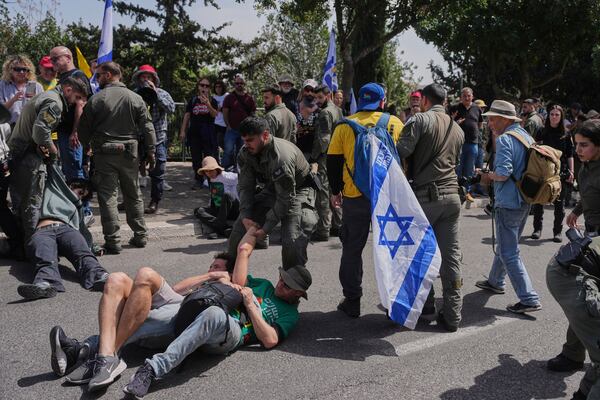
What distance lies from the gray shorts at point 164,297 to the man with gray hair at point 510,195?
2.97m

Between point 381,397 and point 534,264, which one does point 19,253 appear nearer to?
point 381,397

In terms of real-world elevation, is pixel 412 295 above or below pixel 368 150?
below

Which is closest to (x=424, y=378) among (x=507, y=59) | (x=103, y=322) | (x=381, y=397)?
(x=381, y=397)

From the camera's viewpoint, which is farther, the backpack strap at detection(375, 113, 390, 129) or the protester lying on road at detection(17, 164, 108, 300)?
the protester lying on road at detection(17, 164, 108, 300)

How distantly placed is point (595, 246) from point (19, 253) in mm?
5422

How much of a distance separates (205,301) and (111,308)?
62 centimetres

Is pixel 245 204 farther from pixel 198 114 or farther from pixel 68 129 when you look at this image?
pixel 198 114

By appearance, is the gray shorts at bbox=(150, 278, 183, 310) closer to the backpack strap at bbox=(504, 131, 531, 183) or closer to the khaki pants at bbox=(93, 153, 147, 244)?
the khaki pants at bbox=(93, 153, 147, 244)

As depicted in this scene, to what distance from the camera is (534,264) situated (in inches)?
276

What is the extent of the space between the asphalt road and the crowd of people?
0.15 metres

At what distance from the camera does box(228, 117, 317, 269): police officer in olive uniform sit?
4.94 m

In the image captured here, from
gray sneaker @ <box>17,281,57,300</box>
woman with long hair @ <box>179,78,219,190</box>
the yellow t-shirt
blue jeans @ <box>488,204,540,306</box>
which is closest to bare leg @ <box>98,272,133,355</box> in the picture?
gray sneaker @ <box>17,281,57,300</box>

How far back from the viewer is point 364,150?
4754 millimetres

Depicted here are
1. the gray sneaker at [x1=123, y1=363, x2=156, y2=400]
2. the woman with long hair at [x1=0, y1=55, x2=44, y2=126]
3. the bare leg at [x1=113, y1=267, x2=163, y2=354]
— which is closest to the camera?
the gray sneaker at [x1=123, y1=363, x2=156, y2=400]
